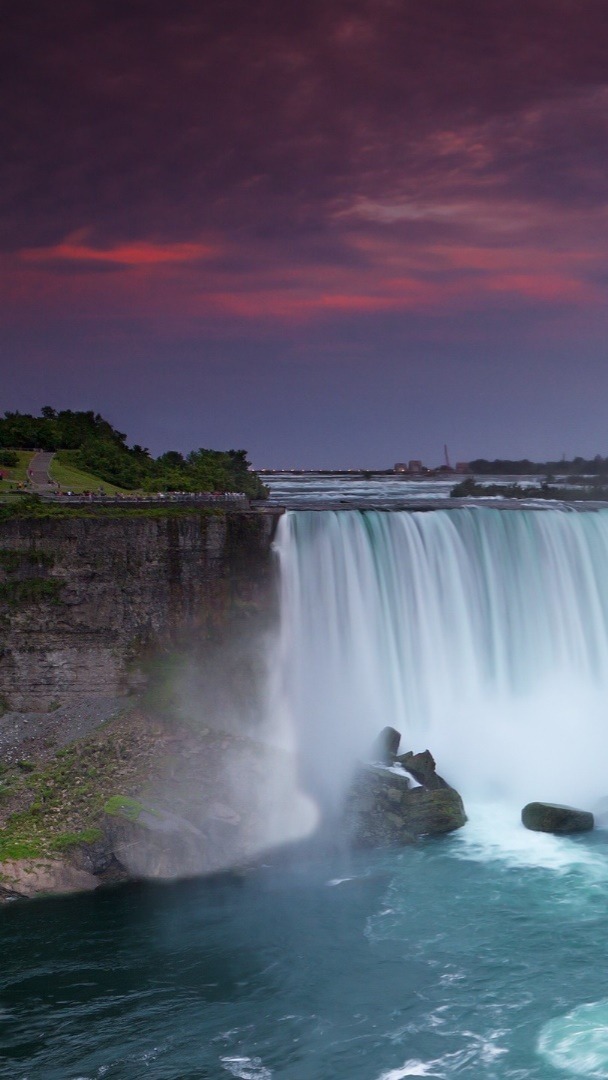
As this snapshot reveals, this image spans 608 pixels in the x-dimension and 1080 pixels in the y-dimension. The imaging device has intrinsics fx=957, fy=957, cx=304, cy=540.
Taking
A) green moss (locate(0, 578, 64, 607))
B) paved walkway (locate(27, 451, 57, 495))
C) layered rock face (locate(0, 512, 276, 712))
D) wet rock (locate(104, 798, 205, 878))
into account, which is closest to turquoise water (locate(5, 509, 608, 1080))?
wet rock (locate(104, 798, 205, 878))

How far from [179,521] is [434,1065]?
67.1ft

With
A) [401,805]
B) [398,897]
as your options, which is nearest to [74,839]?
[398,897]

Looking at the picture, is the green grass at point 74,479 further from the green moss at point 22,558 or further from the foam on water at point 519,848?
the foam on water at point 519,848

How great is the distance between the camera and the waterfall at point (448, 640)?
3325 cm

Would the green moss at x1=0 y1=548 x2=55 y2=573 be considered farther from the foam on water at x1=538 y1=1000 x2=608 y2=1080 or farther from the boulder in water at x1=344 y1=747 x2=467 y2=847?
the foam on water at x1=538 y1=1000 x2=608 y2=1080

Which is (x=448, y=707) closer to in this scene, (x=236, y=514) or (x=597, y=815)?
(x=597, y=815)

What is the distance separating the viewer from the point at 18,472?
4284 cm

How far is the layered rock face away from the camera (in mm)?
32250

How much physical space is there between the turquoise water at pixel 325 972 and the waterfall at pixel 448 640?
6.95 metres

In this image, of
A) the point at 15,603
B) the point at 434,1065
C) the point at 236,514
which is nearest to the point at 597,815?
the point at 434,1065

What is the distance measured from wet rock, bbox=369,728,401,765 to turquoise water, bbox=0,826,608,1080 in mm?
4882

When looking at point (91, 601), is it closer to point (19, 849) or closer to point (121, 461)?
point (19, 849)

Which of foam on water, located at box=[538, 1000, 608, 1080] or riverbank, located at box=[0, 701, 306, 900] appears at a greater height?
riverbank, located at box=[0, 701, 306, 900]

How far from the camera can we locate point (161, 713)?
31.5 meters
